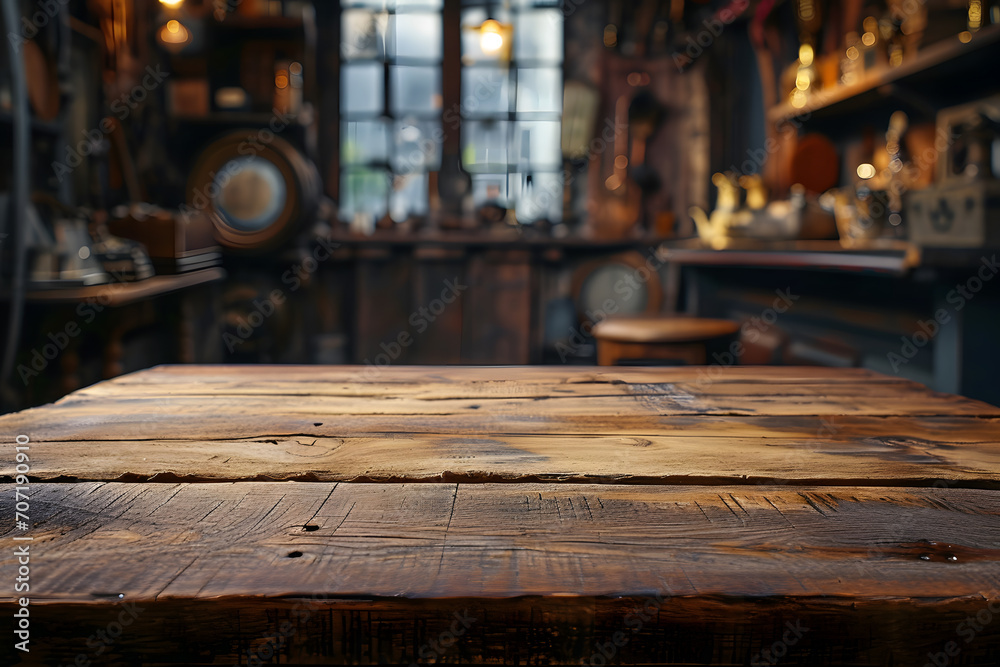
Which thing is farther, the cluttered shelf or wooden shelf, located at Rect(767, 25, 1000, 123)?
wooden shelf, located at Rect(767, 25, 1000, 123)

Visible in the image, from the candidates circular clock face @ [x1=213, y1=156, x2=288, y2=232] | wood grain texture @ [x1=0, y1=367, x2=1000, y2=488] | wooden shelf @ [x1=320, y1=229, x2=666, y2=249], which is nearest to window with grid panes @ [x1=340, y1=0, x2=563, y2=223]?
wooden shelf @ [x1=320, y1=229, x2=666, y2=249]

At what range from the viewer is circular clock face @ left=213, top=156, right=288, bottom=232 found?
4.98 m

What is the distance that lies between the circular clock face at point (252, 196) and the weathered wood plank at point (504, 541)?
4420 millimetres

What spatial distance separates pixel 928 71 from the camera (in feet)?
9.71

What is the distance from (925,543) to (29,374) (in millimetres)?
3244

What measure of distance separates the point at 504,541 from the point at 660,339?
2199 mm

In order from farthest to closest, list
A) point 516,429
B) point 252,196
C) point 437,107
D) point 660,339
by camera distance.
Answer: point 437,107 < point 252,196 < point 660,339 < point 516,429

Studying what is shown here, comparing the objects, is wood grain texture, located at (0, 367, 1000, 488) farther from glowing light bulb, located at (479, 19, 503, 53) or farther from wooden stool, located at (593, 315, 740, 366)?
glowing light bulb, located at (479, 19, 503, 53)

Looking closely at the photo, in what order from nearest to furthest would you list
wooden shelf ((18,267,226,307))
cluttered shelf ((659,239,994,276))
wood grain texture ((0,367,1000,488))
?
1. wood grain texture ((0,367,1000,488))
2. cluttered shelf ((659,239,994,276))
3. wooden shelf ((18,267,226,307))

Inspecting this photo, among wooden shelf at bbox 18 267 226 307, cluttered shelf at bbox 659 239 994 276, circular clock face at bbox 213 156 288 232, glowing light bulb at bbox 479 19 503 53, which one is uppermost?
glowing light bulb at bbox 479 19 503 53

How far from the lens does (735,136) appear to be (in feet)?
19.1

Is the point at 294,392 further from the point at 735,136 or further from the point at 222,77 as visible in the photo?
the point at 735,136

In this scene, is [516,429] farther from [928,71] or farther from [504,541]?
[928,71]

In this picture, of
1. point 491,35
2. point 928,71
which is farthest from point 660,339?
point 491,35
